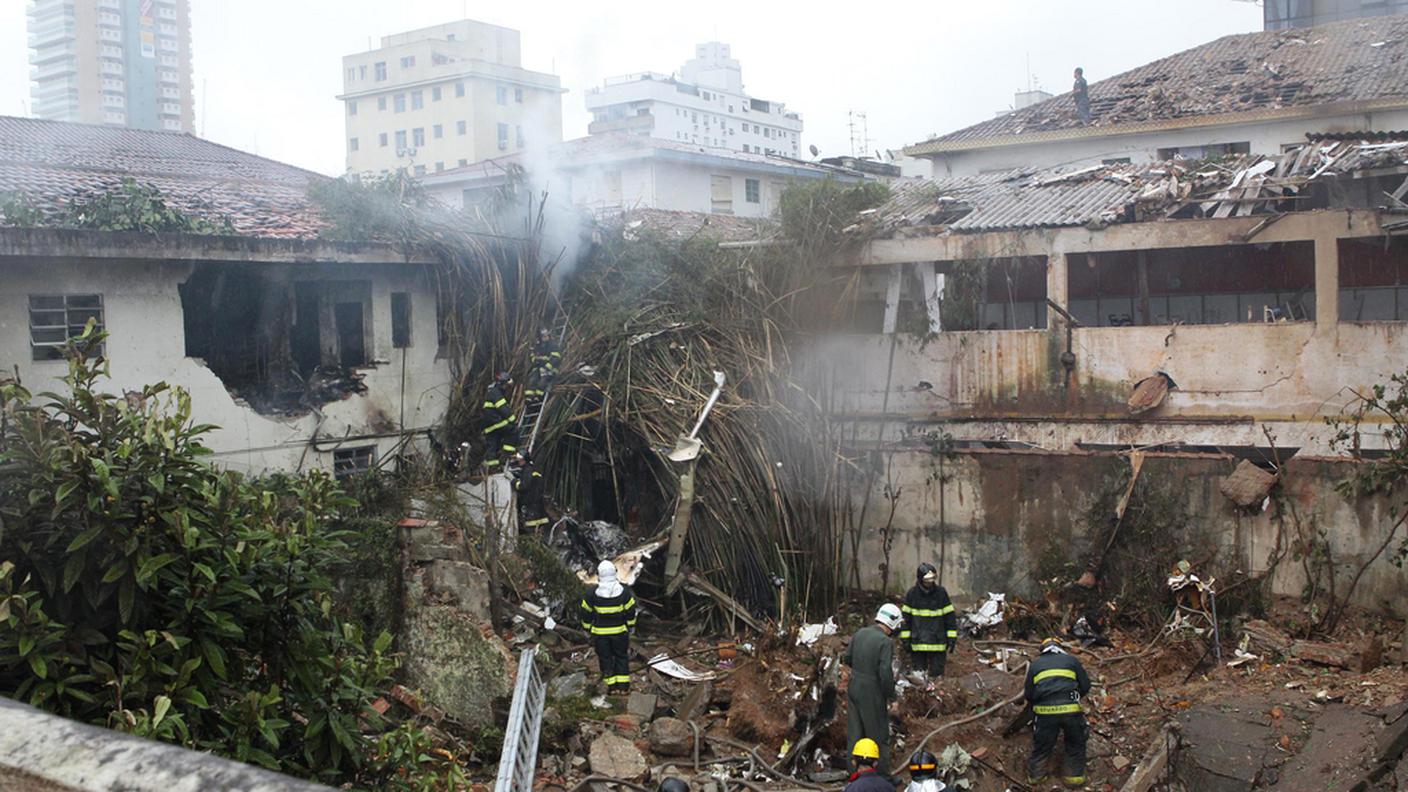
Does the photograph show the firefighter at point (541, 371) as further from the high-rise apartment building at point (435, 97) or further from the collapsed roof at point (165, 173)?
the high-rise apartment building at point (435, 97)

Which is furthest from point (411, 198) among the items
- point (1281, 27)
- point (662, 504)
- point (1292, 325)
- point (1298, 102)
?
point (1281, 27)

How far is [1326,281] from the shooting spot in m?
12.4

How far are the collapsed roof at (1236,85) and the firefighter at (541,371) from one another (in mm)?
11228

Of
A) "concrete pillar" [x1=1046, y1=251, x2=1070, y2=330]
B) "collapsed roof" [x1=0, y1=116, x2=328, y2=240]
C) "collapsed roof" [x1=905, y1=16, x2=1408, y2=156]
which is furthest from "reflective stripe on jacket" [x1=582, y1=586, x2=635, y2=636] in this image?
"collapsed roof" [x1=905, y1=16, x2=1408, y2=156]

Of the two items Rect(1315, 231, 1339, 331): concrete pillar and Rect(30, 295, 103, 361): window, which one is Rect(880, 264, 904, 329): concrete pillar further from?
Rect(30, 295, 103, 361): window

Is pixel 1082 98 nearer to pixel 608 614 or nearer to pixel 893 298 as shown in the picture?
pixel 893 298

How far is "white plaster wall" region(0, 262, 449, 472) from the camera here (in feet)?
36.1

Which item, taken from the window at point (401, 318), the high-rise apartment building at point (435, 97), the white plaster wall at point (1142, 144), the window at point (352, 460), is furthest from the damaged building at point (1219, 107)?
the high-rise apartment building at point (435, 97)

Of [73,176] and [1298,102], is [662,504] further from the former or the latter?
[1298,102]

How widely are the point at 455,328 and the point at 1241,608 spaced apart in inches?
375

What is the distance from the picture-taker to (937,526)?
45.3 ft

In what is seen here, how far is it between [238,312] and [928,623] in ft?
26.9

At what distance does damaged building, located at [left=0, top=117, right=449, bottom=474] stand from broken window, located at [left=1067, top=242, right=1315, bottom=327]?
8.73 meters

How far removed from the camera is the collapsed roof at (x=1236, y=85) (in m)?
18.8
